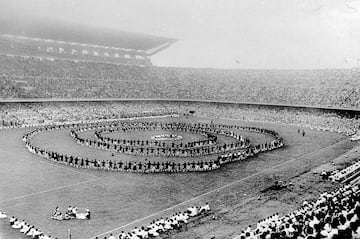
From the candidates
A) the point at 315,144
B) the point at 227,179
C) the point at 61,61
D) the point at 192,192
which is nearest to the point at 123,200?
Result: the point at 192,192

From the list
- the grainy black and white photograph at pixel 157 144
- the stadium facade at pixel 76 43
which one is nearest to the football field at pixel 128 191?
the grainy black and white photograph at pixel 157 144

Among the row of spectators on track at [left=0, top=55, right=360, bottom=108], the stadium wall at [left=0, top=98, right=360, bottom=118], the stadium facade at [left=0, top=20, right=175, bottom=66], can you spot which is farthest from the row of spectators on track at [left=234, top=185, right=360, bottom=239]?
the stadium facade at [left=0, top=20, right=175, bottom=66]

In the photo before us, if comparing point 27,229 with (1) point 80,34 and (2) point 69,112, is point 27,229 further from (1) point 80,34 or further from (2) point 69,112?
(1) point 80,34

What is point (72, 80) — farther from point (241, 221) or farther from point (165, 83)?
point (241, 221)

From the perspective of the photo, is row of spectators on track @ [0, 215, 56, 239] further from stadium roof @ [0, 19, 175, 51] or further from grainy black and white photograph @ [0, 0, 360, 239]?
stadium roof @ [0, 19, 175, 51]

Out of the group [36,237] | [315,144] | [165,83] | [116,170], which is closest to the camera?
[36,237]
